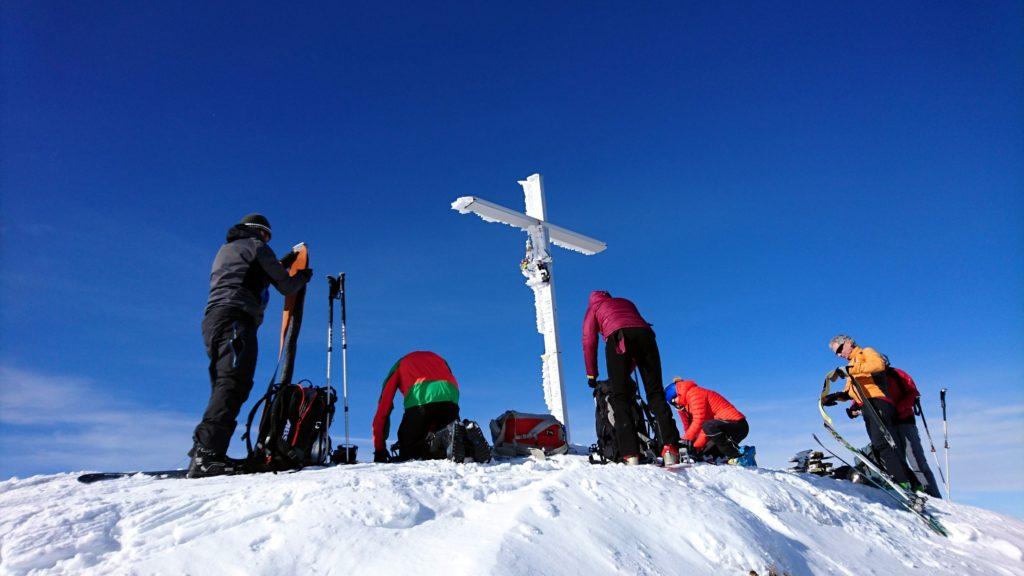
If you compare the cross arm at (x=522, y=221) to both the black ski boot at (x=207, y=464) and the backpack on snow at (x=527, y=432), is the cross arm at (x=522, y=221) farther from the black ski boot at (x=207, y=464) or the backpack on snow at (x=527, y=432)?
the black ski boot at (x=207, y=464)

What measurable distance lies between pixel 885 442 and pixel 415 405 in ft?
18.8

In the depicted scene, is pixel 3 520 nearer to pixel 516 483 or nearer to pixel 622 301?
pixel 516 483

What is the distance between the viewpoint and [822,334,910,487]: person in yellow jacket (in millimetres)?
6914

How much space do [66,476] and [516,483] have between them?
4.20 m

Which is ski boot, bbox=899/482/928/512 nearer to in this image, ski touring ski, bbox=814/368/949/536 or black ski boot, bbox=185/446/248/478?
ski touring ski, bbox=814/368/949/536

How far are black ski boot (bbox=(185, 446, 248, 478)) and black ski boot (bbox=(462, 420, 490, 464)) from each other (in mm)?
2117

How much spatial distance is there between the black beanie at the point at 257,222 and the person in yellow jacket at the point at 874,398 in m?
7.33

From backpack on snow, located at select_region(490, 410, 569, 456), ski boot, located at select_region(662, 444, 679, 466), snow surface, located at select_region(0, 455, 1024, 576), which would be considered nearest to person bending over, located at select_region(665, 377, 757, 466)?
backpack on snow, located at select_region(490, 410, 569, 456)

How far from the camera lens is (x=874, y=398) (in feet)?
24.0

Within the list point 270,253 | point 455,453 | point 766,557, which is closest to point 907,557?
point 766,557

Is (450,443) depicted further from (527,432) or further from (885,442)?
(885,442)

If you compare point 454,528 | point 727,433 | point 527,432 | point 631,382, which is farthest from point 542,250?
point 454,528

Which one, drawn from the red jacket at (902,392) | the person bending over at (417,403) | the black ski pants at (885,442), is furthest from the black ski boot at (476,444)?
the red jacket at (902,392)

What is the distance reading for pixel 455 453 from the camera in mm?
5633
